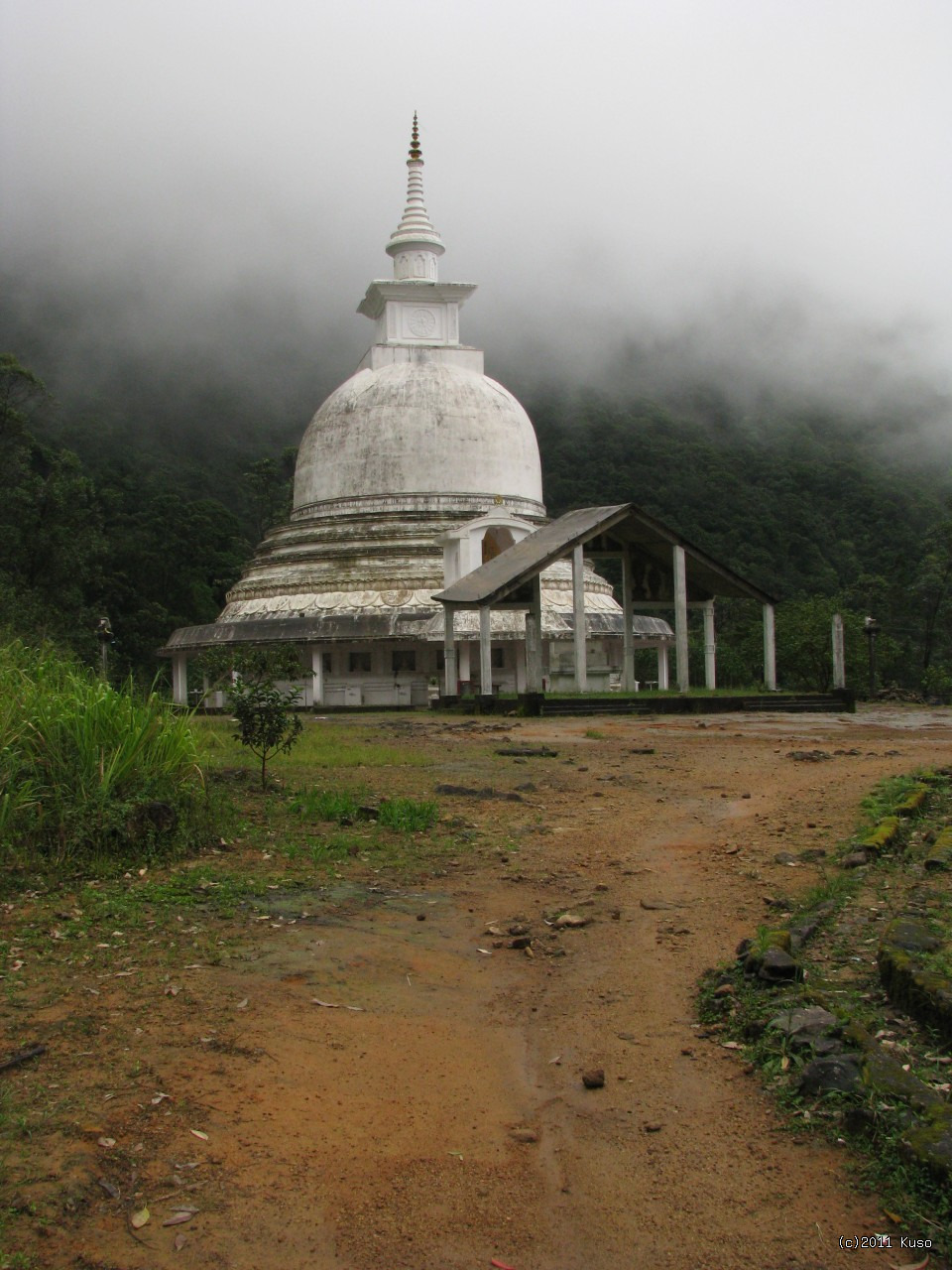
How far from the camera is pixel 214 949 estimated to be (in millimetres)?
5730

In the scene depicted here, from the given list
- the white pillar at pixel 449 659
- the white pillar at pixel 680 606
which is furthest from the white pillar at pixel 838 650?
the white pillar at pixel 449 659

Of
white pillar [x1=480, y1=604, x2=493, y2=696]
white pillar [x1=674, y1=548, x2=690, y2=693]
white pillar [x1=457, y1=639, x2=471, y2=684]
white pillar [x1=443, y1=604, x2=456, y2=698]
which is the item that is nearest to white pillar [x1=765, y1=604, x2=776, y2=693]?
white pillar [x1=674, y1=548, x2=690, y2=693]

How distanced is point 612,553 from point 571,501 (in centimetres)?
3133

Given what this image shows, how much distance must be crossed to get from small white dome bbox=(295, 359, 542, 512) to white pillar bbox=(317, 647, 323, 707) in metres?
6.03

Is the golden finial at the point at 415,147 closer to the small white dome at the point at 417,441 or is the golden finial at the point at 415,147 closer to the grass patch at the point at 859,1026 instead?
the small white dome at the point at 417,441

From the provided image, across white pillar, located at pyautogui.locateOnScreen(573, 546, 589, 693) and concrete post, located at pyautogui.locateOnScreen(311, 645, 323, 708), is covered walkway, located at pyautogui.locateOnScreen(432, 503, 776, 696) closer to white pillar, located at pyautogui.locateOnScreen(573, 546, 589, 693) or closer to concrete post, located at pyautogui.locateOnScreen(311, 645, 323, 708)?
white pillar, located at pyautogui.locateOnScreen(573, 546, 589, 693)

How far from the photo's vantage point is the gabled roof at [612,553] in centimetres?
2334

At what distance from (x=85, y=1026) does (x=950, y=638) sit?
43.9 metres

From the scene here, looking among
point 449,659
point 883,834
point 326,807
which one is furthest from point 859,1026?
point 449,659

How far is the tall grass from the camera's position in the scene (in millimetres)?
7344

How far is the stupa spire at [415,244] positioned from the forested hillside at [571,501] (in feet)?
42.4

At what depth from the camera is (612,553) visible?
2644 cm

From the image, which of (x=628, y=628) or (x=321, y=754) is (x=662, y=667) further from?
(x=321, y=754)

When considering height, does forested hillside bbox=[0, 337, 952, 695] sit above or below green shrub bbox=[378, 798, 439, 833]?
above
